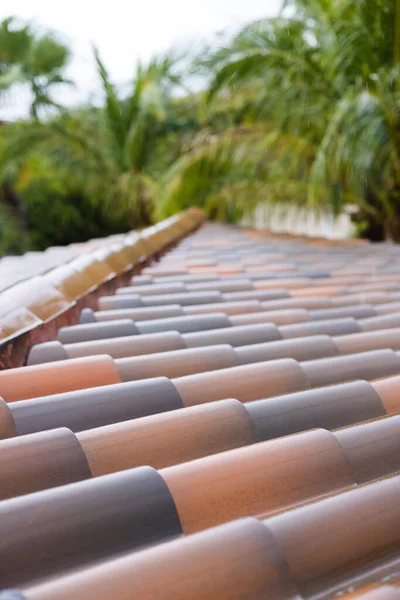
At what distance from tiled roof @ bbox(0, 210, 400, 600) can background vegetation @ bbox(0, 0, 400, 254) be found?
12.9 ft

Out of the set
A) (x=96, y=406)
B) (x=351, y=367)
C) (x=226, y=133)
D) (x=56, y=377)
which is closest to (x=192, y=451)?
(x=96, y=406)

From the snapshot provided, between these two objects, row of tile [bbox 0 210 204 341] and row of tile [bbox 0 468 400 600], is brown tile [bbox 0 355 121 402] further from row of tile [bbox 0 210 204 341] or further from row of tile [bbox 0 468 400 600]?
row of tile [bbox 0 468 400 600]

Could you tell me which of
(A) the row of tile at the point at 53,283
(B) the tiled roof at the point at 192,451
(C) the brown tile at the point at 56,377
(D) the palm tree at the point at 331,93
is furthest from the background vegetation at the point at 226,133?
(C) the brown tile at the point at 56,377

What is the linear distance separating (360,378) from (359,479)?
494mm

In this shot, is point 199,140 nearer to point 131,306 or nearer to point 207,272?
point 207,272

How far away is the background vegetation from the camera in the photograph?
18.0ft

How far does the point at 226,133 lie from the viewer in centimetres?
746

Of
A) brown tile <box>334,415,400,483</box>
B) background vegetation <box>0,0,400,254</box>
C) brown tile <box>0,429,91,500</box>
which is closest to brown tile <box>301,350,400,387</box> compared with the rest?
brown tile <box>334,415,400,483</box>

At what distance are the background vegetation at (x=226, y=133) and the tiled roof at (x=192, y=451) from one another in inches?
155

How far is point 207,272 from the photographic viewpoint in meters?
2.82

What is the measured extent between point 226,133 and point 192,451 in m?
6.95

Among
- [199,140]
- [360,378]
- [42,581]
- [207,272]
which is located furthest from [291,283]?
[199,140]

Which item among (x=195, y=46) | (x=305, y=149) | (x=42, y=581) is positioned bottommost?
(x=42, y=581)

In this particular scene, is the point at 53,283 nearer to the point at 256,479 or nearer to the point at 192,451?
the point at 192,451
